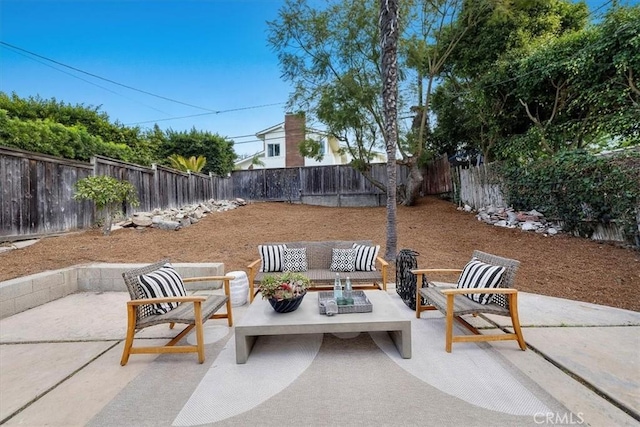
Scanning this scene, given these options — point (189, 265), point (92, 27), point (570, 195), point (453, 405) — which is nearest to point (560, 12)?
point (570, 195)

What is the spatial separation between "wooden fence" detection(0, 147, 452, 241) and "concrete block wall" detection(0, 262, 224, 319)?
1.67m

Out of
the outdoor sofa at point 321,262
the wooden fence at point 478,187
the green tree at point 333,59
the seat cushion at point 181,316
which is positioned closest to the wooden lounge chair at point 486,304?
the outdoor sofa at point 321,262

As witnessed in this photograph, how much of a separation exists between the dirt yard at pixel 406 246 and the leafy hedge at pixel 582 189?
1.60 ft

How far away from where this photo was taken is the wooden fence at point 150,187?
Result: 5109 millimetres

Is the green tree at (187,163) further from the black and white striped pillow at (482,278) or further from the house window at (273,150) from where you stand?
the black and white striped pillow at (482,278)

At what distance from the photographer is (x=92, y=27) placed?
8.41 metres

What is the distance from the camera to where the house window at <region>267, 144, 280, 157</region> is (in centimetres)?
1914

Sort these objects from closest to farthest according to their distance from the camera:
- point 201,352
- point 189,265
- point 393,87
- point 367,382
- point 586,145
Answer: point 367,382
point 201,352
point 189,265
point 393,87
point 586,145

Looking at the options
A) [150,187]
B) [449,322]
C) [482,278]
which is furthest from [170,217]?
[482,278]

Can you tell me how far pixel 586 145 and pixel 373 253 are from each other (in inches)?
269

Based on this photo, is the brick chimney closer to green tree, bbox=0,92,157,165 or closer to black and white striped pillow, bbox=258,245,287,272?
green tree, bbox=0,92,157,165

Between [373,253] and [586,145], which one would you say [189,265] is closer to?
[373,253]

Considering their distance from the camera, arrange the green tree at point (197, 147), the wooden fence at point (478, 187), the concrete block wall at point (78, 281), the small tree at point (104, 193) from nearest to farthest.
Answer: the concrete block wall at point (78, 281) → the small tree at point (104, 193) → the wooden fence at point (478, 187) → the green tree at point (197, 147)

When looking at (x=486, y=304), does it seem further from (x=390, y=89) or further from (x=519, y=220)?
(x=519, y=220)
